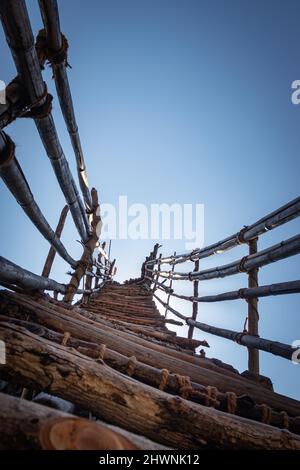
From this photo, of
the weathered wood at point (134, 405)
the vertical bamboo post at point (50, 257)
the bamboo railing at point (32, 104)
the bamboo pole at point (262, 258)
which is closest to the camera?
the weathered wood at point (134, 405)

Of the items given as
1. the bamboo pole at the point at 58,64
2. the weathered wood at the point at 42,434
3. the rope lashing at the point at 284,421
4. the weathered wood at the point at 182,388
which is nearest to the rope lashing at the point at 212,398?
the weathered wood at the point at 182,388

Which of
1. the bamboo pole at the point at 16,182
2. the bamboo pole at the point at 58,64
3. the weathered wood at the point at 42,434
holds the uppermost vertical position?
the bamboo pole at the point at 58,64

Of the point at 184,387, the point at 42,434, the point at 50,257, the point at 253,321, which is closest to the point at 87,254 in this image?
the point at 50,257

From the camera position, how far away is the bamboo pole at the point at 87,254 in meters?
4.58

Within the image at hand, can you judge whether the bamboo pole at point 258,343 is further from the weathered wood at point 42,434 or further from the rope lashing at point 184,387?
the weathered wood at point 42,434

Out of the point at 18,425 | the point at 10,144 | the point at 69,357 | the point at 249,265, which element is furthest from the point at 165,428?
the point at 249,265

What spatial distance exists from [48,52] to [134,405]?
3194 mm

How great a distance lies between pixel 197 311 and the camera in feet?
22.0

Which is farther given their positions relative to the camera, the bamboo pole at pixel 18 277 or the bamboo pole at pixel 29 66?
the bamboo pole at pixel 18 277

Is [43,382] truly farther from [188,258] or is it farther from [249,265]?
[188,258]

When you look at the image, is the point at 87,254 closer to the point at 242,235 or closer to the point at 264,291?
Result: the point at 242,235

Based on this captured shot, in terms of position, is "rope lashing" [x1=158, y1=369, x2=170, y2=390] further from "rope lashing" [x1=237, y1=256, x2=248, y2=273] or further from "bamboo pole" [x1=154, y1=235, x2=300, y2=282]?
"rope lashing" [x1=237, y1=256, x2=248, y2=273]

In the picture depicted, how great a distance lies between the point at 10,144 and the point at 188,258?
672 cm

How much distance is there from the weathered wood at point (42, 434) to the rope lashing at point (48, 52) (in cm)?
300
